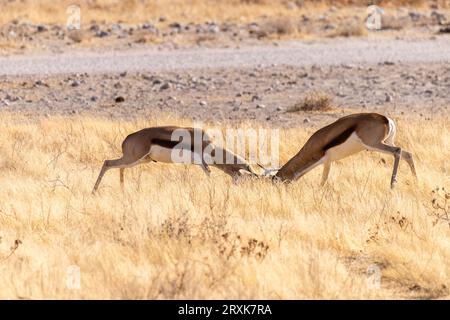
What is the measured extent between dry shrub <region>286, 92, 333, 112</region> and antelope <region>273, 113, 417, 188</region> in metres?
5.23

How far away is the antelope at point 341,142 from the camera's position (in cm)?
977

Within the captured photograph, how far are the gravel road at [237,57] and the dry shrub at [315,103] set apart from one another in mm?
4268

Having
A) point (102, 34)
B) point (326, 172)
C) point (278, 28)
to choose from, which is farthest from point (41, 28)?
point (326, 172)

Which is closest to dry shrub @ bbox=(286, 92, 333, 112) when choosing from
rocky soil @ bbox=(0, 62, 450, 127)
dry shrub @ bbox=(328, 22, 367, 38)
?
rocky soil @ bbox=(0, 62, 450, 127)

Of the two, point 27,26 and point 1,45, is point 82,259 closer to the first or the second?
point 1,45

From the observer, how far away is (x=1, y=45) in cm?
2259

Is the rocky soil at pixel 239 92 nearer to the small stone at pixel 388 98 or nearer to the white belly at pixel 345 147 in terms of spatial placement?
the small stone at pixel 388 98

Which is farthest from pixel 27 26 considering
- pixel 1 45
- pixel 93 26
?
pixel 1 45

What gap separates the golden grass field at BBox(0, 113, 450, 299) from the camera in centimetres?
677

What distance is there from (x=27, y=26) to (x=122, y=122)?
1239 cm

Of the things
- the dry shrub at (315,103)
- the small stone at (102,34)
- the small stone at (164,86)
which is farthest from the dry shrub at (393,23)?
the dry shrub at (315,103)

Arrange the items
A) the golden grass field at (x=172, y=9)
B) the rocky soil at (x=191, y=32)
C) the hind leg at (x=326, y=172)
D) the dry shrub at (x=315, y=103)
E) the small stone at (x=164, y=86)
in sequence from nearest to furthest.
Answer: the hind leg at (x=326, y=172)
the dry shrub at (x=315, y=103)
the small stone at (x=164, y=86)
the rocky soil at (x=191, y=32)
the golden grass field at (x=172, y=9)

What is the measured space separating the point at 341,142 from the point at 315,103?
5.42m

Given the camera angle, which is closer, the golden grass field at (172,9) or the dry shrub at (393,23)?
the dry shrub at (393,23)
